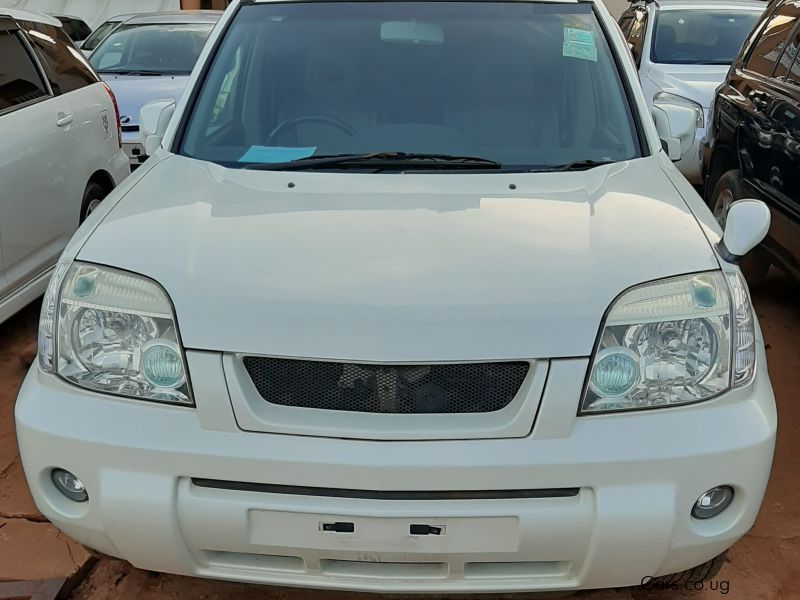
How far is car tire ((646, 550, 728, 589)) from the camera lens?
2.04m

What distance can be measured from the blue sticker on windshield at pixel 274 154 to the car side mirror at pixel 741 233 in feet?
4.25

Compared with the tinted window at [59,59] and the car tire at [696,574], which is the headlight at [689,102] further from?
the car tire at [696,574]

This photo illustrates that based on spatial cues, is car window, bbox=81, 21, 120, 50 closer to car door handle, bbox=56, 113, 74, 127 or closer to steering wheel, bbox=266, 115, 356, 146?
car door handle, bbox=56, 113, 74, 127

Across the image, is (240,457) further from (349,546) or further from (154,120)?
(154,120)

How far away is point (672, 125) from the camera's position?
305 centimetres

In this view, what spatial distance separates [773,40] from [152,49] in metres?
5.53

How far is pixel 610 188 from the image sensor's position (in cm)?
237

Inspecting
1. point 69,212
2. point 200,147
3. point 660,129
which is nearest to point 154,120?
point 200,147

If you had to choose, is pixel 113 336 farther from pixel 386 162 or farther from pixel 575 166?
pixel 575 166

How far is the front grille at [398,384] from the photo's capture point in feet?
5.91

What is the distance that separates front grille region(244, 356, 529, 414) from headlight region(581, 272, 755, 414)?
8.0 inches

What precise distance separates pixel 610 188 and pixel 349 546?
128 cm

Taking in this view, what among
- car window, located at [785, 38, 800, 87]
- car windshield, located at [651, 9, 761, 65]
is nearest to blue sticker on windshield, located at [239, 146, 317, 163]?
car window, located at [785, 38, 800, 87]

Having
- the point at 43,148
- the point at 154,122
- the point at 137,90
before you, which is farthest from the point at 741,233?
the point at 137,90
